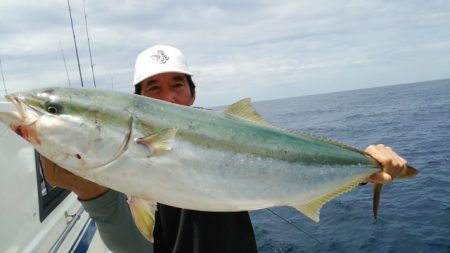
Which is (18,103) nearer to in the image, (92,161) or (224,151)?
(92,161)

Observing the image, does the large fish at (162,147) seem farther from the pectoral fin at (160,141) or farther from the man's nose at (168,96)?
the man's nose at (168,96)

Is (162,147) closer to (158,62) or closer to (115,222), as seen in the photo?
(115,222)

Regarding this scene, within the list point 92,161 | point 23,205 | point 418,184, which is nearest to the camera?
point 92,161

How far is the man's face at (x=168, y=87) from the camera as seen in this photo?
11.3ft

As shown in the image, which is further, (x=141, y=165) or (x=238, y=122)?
(x=238, y=122)

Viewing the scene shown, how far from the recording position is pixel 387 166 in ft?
9.62

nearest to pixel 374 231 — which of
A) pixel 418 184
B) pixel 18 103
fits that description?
pixel 418 184

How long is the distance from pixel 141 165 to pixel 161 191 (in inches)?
7.5

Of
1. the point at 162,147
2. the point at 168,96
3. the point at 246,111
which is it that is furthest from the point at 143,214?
the point at 168,96

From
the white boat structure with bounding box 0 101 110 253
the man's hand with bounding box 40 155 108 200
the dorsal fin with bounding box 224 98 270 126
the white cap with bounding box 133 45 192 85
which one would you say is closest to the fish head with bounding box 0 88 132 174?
the man's hand with bounding box 40 155 108 200

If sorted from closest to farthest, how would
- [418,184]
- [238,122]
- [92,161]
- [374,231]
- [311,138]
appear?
[92,161] < [238,122] < [311,138] < [374,231] < [418,184]

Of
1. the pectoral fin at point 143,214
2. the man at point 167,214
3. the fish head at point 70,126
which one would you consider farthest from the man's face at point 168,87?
the pectoral fin at point 143,214

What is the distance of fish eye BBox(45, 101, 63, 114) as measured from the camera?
2061 millimetres

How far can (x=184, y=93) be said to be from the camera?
3533 millimetres
